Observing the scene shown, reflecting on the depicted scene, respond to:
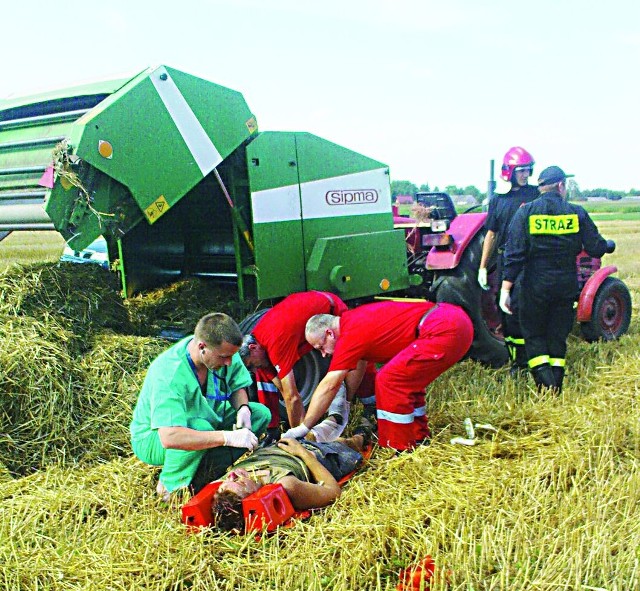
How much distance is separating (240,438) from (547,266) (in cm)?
286

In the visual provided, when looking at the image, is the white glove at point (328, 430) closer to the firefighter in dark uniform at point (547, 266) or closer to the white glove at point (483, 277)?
the firefighter in dark uniform at point (547, 266)

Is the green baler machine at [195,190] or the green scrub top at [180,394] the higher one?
the green baler machine at [195,190]

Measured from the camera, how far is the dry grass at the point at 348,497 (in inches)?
114

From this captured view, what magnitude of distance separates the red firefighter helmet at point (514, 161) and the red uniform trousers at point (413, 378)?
2149 millimetres

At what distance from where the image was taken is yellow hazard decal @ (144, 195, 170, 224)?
4.59 metres

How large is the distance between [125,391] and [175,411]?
1.14m

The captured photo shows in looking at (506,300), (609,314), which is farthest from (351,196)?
(609,314)

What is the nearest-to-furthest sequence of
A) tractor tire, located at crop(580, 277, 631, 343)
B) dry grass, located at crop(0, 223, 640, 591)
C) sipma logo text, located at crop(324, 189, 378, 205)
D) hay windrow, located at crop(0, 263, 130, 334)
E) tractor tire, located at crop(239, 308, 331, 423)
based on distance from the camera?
dry grass, located at crop(0, 223, 640, 591) → hay windrow, located at crop(0, 263, 130, 334) → tractor tire, located at crop(239, 308, 331, 423) → sipma logo text, located at crop(324, 189, 378, 205) → tractor tire, located at crop(580, 277, 631, 343)

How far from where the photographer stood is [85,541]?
10.8ft

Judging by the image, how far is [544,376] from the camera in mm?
5285

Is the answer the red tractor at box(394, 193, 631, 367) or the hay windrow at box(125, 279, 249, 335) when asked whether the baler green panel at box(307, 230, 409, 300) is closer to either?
the red tractor at box(394, 193, 631, 367)

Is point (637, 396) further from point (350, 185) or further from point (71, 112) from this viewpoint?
point (71, 112)

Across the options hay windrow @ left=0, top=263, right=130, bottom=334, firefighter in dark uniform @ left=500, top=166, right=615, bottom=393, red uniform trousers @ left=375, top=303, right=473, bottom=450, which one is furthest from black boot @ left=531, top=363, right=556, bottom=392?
hay windrow @ left=0, top=263, right=130, bottom=334

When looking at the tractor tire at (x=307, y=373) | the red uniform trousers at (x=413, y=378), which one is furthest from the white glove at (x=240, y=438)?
the tractor tire at (x=307, y=373)
